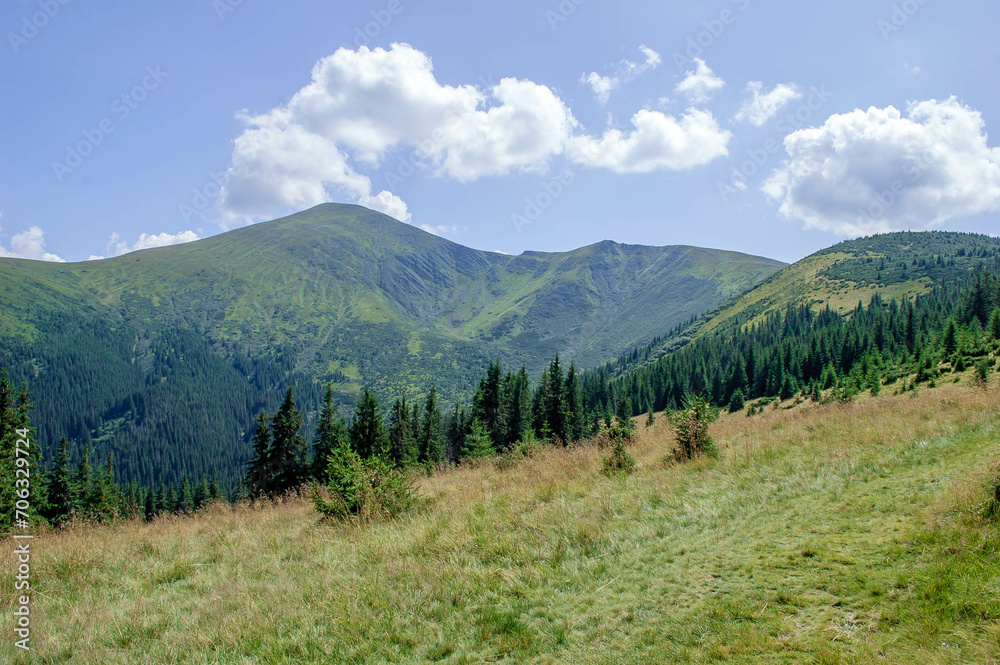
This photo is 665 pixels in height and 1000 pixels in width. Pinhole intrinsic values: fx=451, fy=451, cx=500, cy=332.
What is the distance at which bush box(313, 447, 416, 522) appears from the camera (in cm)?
858

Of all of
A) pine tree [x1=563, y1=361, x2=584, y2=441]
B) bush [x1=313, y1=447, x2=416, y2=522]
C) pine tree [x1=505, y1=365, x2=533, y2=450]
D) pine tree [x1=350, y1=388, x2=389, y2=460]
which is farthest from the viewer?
pine tree [x1=563, y1=361, x2=584, y2=441]

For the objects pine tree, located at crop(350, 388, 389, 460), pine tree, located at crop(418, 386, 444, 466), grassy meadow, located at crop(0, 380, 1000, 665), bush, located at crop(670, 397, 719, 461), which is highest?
bush, located at crop(670, 397, 719, 461)

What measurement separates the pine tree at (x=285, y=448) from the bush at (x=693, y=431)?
102 ft

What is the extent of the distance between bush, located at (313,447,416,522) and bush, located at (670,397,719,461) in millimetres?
6042

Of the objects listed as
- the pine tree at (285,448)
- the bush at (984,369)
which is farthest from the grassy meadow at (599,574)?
the pine tree at (285,448)

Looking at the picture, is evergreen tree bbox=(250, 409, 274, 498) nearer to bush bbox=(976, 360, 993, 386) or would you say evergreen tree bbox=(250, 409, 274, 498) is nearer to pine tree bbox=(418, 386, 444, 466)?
pine tree bbox=(418, 386, 444, 466)

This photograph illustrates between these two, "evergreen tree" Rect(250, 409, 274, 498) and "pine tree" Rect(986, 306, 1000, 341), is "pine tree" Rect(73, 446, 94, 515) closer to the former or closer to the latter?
"evergreen tree" Rect(250, 409, 274, 498)

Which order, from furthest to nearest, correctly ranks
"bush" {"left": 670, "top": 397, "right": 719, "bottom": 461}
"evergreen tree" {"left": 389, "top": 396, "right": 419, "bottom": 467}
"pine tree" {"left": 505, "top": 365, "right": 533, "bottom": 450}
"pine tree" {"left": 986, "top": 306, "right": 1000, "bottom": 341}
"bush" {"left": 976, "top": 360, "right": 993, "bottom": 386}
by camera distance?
1. "evergreen tree" {"left": 389, "top": 396, "right": 419, "bottom": 467}
2. "pine tree" {"left": 505, "top": 365, "right": 533, "bottom": 450}
3. "pine tree" {"left": 986, "top": 306, "right": 1000, "bottom": 341}
4. "bush" {"left": 976, "top": 360, "right": 993, "bottom": 386}
5. "bush" {"left": 670, "top": 397, "right": 719, "bottom": 461}

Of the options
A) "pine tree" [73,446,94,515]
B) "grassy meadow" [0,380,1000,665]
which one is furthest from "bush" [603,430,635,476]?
"pine tree" [73,446,94,515]

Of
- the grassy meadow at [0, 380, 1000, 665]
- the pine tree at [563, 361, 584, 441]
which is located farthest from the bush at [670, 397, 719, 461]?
the pine tree at [563, 361, 584, 441]

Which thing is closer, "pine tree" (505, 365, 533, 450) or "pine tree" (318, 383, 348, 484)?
"pine tree" (318, 383, 348, 484)

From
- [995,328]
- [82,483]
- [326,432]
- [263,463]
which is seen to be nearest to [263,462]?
[263,463]

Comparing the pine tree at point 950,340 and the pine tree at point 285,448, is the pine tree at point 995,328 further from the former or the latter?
the pine tree at point 285,448

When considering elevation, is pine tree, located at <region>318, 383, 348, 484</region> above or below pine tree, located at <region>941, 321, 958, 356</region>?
below
